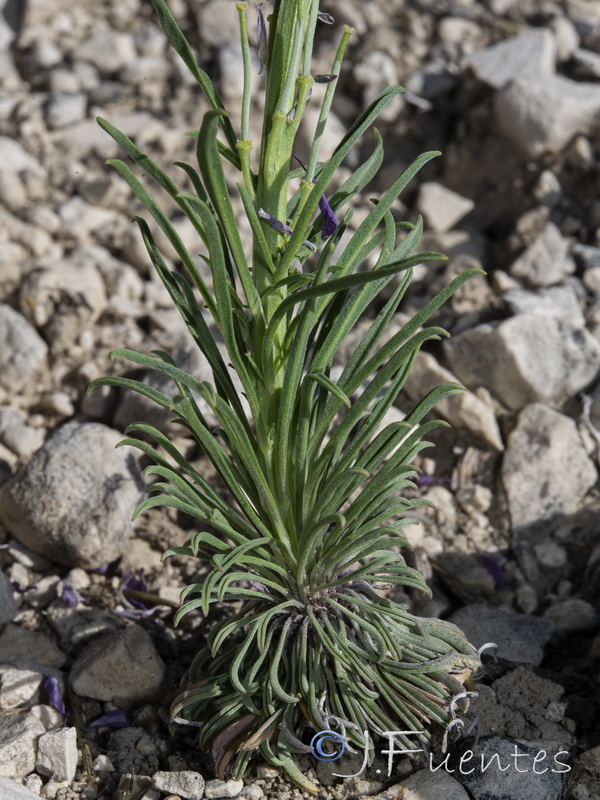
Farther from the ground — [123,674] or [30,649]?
[123,674]

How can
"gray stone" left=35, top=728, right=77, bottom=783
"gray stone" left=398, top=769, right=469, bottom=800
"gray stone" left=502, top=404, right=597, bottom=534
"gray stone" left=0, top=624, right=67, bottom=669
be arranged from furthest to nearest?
"gray stone" left=502, top=404, right=597, bottom=534 < "gray stone" left=0, top=624, right=67, bottom=669 < "gray stone" left=35, top=728, right=77, bottom=783 < "gray stone" left=398, top=769, right=469, bottom=800


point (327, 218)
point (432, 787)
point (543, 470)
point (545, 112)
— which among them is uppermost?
point (545, 112)

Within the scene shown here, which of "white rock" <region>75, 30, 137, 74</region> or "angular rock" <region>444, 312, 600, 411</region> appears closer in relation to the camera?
"angular rock" <region>444, 312, 600, 411</region>

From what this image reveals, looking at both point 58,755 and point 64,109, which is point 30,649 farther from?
point 64,109

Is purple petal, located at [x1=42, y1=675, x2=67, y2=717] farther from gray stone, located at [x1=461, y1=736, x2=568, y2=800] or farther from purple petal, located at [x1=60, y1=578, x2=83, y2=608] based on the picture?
gray stone, located at [x1=461, y1=736, x2=568, y2=800]

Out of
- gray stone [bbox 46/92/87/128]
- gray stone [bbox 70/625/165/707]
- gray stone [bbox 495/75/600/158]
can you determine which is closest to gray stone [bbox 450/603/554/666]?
gray stone [bbox 70/625/165/707]

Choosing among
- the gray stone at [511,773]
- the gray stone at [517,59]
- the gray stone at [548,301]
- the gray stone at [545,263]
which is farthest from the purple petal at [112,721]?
the gray stone at [517,59]

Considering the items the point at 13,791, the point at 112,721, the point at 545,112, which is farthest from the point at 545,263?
the point at 13,791
